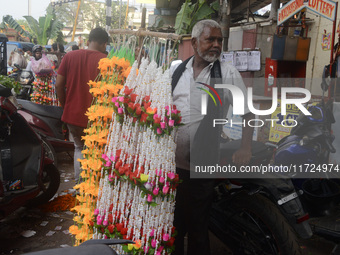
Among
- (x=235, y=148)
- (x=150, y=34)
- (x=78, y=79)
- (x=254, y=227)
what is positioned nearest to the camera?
(x=150, y=34)

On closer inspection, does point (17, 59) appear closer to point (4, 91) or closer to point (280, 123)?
point (4, 91)

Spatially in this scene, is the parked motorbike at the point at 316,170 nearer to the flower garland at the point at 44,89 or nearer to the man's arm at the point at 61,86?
the man's arm at the point at 61,86

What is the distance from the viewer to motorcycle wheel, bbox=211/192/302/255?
8.00 feet

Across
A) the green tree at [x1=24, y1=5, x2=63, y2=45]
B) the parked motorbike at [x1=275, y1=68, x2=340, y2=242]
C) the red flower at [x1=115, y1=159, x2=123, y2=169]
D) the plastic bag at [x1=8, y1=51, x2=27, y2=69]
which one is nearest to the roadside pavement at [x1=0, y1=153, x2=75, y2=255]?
the red flower at [x1=115, y1=159, x2=123, y2=169]

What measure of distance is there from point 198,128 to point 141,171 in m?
0.62

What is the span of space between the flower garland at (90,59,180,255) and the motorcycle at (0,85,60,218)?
5.57ft

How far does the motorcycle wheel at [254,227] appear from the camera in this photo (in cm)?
244

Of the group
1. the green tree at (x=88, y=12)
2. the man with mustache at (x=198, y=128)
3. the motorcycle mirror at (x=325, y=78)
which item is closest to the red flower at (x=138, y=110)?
the man with mustache at (x=198, y=128)

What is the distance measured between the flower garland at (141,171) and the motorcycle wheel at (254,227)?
2.36 ft

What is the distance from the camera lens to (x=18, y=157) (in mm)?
3875

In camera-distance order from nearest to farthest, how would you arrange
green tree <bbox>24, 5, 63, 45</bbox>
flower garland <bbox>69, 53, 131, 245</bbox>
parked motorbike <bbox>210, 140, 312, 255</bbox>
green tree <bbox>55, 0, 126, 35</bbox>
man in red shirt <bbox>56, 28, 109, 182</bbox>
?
flower garland <bbox>69, 53, 131, 245</bbox>, parked motorbike <bbox>210, 140, 312, 255</bbox>, man in red shirt <bbox>56, 28, 109, 182</bbox>, green tree <bbox>24, 5, 63, 45</bbox>, green tree <bbox>55, 0, 126, 35</bbox>

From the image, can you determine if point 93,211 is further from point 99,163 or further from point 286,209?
point 286,209

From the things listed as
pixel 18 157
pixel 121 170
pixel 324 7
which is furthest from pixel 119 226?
pixel 324 7

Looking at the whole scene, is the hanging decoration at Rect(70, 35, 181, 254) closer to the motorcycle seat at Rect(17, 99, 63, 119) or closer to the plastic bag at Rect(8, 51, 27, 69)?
the motorcycle seat at Rect(17, 99, 63, 119)
